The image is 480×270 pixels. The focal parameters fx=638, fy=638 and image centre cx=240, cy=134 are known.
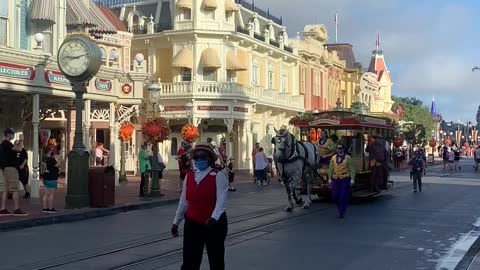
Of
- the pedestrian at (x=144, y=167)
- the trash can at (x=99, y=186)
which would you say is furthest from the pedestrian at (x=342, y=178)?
the pedestrian at (x=144, y=167)

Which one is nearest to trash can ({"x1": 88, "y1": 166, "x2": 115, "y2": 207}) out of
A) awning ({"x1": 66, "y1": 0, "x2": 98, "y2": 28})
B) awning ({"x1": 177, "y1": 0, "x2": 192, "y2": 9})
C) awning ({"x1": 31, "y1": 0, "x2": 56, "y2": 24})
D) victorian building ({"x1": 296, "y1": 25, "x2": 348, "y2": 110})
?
awning ({"x1": 31, "y1": 0, "x2": 56, "y2": 24})

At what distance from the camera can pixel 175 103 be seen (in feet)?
125

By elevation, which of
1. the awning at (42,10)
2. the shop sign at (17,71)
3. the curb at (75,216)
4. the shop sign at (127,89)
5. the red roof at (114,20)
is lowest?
the curb at (75,216)

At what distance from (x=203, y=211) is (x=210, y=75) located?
32.0 metres

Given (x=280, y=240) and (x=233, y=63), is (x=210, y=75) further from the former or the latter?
(x=280, y=240)

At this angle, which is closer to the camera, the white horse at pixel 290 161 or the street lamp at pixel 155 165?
the white horse at pixel 290 161

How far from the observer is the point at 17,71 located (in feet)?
59.9

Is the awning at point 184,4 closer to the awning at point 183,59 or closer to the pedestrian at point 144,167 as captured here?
the awning at point 183,59

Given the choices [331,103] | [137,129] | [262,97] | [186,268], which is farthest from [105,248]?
[331,103]

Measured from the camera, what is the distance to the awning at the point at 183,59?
37281mm

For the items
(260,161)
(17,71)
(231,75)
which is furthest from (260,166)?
(17,71)

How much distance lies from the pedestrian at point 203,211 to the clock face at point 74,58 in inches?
420

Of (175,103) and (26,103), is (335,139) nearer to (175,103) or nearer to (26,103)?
(26,103)

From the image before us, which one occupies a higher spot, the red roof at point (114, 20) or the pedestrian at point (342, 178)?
the red roof at point (114, 20)
